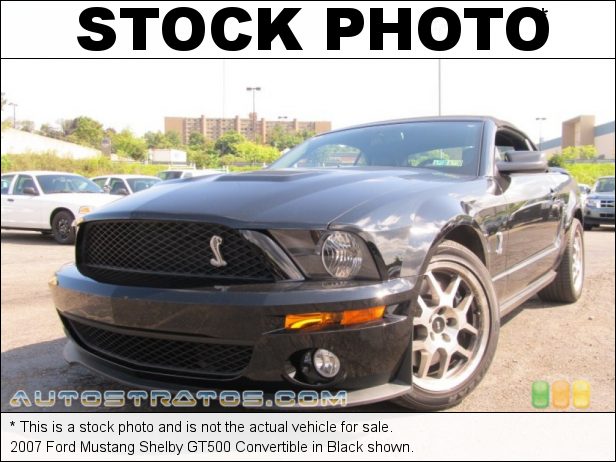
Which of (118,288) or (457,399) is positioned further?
(457,399)

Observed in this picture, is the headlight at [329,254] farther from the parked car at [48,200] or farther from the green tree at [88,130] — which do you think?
the parked car at [48,200]

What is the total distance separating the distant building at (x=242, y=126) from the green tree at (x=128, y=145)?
44.7 inches

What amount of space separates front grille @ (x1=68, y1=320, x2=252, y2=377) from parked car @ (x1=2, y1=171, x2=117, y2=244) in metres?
7.85

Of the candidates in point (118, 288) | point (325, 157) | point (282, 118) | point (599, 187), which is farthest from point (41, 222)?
point (599, 187)

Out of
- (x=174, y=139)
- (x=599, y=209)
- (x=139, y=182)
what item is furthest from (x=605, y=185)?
(x=174, y=139)

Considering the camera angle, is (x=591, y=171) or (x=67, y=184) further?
(x=591, y=171)

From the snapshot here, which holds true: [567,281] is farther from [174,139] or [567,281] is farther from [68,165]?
[68,165]

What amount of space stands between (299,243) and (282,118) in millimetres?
2317

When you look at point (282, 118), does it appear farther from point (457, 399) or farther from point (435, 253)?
point (457, 399)

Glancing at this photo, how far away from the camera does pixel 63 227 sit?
9445 mm

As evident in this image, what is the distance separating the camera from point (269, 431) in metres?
2.01

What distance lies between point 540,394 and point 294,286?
1.48 meters

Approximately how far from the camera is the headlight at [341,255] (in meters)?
1.91

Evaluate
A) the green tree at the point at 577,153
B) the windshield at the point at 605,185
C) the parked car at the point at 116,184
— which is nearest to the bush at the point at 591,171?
the green tree at the point at 577,153
